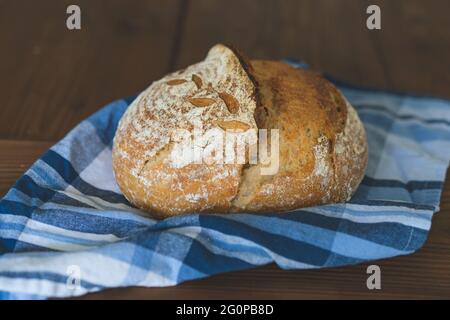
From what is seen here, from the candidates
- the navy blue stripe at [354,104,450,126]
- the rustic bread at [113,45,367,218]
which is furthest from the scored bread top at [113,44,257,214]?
the navy blue stripe at [354,104,450,126]

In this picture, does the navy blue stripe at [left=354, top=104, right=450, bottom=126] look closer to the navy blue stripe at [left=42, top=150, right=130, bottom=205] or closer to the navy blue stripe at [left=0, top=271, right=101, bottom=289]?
the navy blue stripe at [left=42, top=150, right=130, bottom=205]

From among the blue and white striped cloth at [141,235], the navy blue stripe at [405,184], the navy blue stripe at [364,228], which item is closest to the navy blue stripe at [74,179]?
the blue and white striped cloth at [141,235]

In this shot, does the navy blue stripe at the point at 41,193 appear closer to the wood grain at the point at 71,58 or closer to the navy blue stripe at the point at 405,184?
the wood grain at the point at 71,58

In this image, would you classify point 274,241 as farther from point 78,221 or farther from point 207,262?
point 78,221

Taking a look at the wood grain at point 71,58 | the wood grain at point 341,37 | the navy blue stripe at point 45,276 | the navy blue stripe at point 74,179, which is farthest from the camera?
the wood grain at point 341,37

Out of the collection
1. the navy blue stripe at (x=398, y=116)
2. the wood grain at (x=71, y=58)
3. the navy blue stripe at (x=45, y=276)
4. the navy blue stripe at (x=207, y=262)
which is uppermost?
the wood grain at (x=71, y=58)

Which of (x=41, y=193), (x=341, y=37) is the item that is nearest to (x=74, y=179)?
(x=41, y=193)
